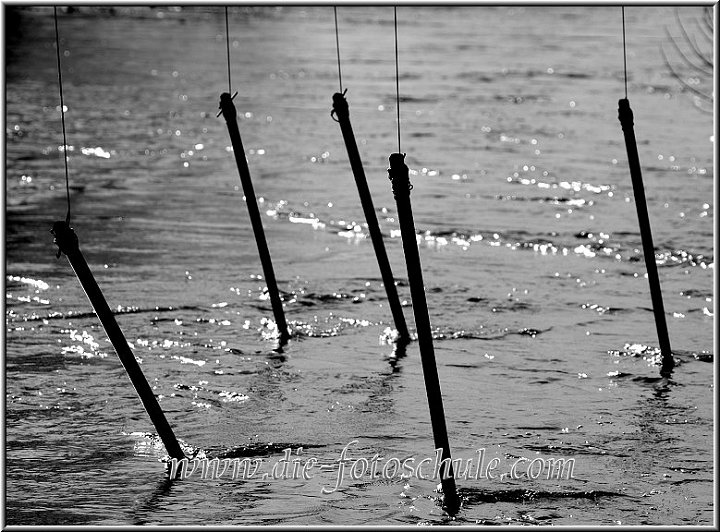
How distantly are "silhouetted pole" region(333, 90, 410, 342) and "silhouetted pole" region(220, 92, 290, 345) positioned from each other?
34.5 inches

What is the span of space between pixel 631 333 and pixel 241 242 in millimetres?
5220

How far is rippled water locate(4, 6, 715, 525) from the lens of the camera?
309 inches

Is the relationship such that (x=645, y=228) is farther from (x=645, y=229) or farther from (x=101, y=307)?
A: (x=101, y=307)

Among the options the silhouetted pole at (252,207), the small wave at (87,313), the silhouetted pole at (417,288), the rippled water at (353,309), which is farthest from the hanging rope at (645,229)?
the small wave at (87,313)

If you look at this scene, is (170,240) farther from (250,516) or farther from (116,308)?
(250,516)

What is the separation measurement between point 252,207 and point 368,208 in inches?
39.9

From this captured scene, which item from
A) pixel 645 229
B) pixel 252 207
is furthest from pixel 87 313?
pixel 645 229

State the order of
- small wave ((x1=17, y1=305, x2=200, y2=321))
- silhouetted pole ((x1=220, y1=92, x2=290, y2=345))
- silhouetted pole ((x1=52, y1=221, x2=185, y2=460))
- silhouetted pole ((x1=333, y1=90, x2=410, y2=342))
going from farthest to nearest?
small wave ((x1=17, y1=305, x2=200, y2=321)), silhouetted pole ((x1=333, y1=90, x2=410, y2=342)), silhouetted pole ((x1=220, y1=92, x2=290, y2=345)), silhouetted pole ((x1=52, y1=221, x2=185, y2=460))

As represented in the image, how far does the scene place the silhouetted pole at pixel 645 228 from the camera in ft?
30.8

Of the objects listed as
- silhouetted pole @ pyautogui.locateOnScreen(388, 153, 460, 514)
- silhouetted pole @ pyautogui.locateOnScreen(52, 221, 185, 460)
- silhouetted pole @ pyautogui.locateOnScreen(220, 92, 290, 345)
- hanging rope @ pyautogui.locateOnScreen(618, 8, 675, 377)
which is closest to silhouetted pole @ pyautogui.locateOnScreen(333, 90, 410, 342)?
silhouetted pole @ pyautogui.locateOnScreen(220, 92, 290, 345)

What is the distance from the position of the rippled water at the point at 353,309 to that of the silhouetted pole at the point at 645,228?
10.3 inches

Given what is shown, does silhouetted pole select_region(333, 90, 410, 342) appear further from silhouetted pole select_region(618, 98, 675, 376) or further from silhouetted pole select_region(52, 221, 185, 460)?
silhouetted pole select_region(52, 221, 185, 460)

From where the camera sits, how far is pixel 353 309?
12.0 metres

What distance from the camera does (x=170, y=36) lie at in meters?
47.0
